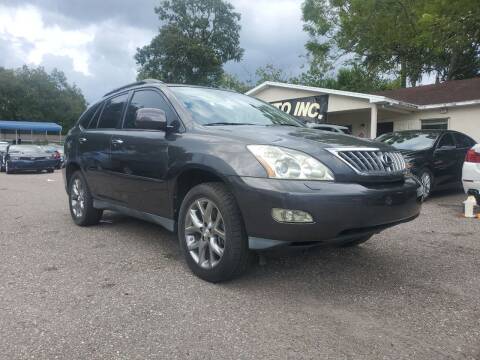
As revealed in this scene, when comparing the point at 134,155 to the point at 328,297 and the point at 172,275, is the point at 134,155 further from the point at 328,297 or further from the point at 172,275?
the point at 328,297

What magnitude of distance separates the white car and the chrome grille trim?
3.95m

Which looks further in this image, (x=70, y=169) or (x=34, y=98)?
(x=34, y=98)

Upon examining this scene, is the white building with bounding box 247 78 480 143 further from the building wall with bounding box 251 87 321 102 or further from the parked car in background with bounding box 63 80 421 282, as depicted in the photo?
the parked car in background with bounding box 63 80 421 282

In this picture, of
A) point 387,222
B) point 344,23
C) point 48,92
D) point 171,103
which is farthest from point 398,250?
point 48,92

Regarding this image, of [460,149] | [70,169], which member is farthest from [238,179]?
[460,149]

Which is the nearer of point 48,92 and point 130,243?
point 130,243

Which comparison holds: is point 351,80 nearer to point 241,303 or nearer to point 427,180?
point 427,180

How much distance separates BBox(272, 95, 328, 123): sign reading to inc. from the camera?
1588 centimetres

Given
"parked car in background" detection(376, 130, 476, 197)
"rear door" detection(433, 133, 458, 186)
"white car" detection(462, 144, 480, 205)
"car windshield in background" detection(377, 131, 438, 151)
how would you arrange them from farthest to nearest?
"car windshield in background" detection(377, 131, 438, 151) → "rear door" detection(433, 133, 458, 186) → "parked car in background" detection(376, 130, 476, 197) → "white car" detection(462, 144, 480, 205)

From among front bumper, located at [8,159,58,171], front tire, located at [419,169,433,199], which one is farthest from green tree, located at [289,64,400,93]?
front tire, located at [419,169,433,199]

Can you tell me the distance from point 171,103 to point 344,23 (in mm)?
22039

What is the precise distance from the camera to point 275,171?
3012 mm

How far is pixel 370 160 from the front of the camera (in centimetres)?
328

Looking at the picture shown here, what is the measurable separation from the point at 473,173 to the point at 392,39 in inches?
693
